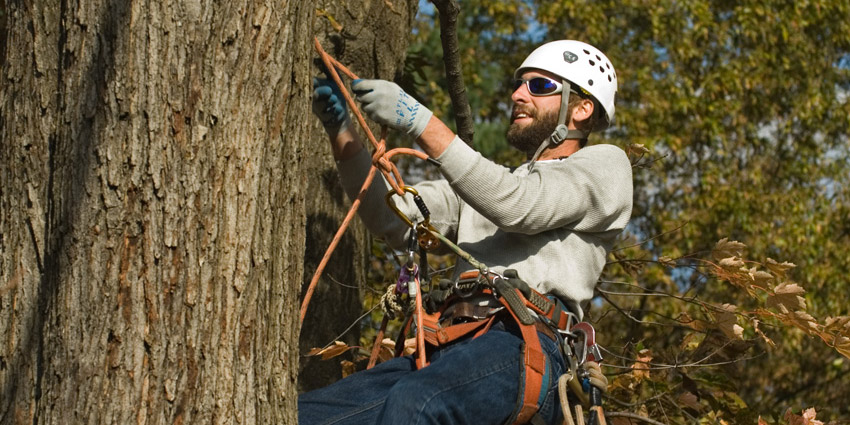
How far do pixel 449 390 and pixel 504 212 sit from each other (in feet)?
1.71

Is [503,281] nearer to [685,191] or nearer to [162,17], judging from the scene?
[162,17]

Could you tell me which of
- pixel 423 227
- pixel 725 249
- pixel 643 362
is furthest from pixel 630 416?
pixel 423 227

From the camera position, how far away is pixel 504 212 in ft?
8.90

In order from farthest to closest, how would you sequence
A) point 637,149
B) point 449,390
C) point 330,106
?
point 637,149, point 330,106, point 449,390

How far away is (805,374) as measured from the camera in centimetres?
1309

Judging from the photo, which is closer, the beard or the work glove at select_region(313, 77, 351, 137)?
the work glove at select_region(313, 77, 351, 137)

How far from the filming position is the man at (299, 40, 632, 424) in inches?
101

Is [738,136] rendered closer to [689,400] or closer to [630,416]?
[689,400]

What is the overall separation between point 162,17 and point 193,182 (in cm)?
33

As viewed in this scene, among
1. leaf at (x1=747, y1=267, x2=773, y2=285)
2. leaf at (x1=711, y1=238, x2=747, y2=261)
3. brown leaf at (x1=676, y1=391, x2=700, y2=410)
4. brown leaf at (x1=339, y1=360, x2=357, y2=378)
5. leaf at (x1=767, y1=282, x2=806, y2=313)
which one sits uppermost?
leaf at (x1=711, y1=238, x2=747, y2=261)

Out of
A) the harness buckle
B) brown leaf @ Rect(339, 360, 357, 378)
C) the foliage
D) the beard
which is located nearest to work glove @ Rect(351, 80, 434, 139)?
the beard

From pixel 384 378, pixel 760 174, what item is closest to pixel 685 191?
pixel 760 174

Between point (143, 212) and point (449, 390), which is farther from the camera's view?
point (449, 390)

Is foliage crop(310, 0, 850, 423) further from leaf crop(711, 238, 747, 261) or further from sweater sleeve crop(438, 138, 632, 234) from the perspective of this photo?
sweater sleeve crop(438, 138, 632, 234)
